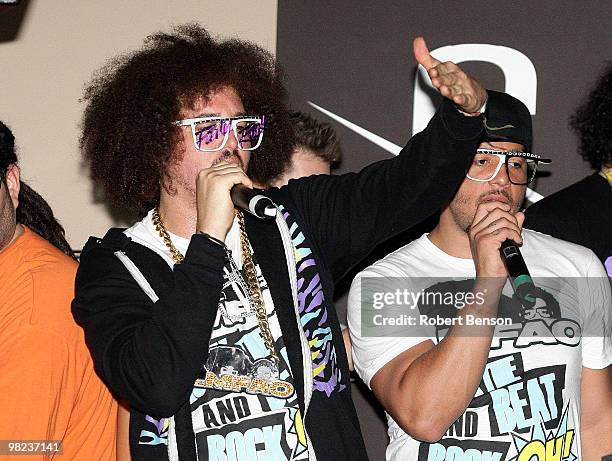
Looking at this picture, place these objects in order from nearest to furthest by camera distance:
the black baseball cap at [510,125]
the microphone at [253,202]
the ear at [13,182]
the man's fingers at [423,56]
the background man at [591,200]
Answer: the microphone at [253,202] < the man's fingers at [423,56] < the ear at [13,182] < the black baseball cap at [510,125] < the background man at [591,200]

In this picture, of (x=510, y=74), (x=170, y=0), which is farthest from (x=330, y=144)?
(x=170, y=0)

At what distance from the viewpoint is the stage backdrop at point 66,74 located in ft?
13.0

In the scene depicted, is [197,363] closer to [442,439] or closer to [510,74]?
[442,439]

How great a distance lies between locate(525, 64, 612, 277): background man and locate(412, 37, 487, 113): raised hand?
1120 millimetres

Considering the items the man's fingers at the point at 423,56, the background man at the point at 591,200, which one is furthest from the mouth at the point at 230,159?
the background man at the point at 591,200

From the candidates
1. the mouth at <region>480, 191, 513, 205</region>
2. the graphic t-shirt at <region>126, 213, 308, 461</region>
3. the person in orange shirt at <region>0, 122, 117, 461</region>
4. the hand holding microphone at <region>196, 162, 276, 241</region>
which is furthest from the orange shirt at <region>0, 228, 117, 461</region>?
the mouth at <region>480, 191, 513, 205</region>

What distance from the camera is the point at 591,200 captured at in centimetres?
313

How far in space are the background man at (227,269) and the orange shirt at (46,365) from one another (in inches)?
4.7

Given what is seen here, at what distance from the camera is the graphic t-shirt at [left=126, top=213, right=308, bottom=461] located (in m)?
2.06

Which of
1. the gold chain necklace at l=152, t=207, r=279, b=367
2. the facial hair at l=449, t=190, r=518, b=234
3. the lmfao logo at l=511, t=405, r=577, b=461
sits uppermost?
the facial hair at l=449, t=190, r=518, b=234

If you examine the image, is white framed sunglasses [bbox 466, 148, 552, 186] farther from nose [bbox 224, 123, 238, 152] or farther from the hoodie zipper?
nose [bbox 224, 123, 238, 152]

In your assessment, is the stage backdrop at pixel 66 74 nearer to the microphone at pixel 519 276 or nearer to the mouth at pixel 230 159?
the mouth at pixel 230 159

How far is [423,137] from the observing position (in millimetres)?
2094

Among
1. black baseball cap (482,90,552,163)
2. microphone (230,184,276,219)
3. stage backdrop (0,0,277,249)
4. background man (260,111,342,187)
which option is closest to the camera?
microphone (230,184,276,219)
